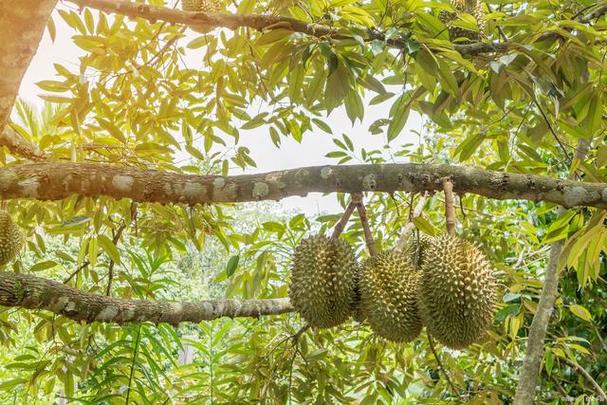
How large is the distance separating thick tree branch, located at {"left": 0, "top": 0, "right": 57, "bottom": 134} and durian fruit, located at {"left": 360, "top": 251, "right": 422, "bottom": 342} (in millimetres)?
953

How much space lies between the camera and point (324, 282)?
51.4 inches

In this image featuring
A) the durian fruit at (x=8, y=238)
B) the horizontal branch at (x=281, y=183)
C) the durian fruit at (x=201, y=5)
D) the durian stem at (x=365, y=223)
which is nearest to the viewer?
the horizontal branch at (x=281, y=183)

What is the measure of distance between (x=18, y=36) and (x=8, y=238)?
1.05m

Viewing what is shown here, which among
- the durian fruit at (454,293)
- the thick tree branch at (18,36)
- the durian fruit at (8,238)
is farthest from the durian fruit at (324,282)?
the durian fruit at (8,238)

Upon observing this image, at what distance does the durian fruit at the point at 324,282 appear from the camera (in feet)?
4.31

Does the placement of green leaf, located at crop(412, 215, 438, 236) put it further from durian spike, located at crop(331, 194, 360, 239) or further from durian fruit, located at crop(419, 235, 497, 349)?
durian spike, located at crop(331, 194, 360, 239)

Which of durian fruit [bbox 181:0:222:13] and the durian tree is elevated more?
durian fruit [bbox 181:0:222:13]

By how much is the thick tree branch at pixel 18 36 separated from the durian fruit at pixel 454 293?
1.04 meters

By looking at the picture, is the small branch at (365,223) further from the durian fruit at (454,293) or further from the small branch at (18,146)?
the small branch at (18,146)

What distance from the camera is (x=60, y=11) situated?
5.91 ft

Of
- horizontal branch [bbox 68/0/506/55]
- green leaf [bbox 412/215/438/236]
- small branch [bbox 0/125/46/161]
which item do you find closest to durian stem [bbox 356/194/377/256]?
green leaf [bbox 412/215/438/236]

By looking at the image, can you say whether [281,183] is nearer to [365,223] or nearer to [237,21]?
[365,223]

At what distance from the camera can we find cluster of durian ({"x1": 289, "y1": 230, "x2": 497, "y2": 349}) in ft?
4.02

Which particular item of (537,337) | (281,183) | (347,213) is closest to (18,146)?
(281,183)
